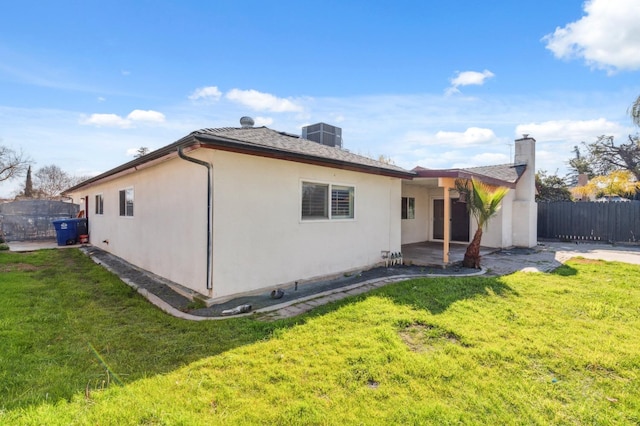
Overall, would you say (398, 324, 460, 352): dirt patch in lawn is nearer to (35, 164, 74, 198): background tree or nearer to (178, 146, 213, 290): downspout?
(178, 146, 213, 290): downspout

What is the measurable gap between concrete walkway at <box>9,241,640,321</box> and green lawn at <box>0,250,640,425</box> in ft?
1.23

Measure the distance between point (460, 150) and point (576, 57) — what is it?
19491 millimetres

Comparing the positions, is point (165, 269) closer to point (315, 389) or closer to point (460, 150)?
point (315, 389)

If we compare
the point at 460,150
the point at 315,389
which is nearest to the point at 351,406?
the point at 315,389

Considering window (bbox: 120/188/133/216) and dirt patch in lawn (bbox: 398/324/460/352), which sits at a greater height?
window (bbox: 120/188/133/216)

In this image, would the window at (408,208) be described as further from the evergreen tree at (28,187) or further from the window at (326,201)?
the evergreen tree at (28,187)

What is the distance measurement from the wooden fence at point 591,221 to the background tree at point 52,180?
130 feet

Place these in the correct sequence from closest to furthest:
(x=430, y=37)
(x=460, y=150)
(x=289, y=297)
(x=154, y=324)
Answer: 1. (x=154, y=324)
2. (x=289, y=297)
3. (x=430, y=37)
4. (x=460, y=150)

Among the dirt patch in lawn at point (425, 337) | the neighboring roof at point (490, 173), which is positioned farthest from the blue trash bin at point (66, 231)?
the dirt patch in lawn at point (425, 337)

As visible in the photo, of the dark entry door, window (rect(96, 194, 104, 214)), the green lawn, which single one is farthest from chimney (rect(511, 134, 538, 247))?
window (rect(96, 194, 104, 214))

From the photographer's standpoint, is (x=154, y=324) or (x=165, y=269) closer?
(x=154, y=324)

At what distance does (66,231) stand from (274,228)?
1370 centimetres

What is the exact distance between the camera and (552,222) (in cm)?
1700

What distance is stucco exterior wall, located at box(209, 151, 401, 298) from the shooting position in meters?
5.71
